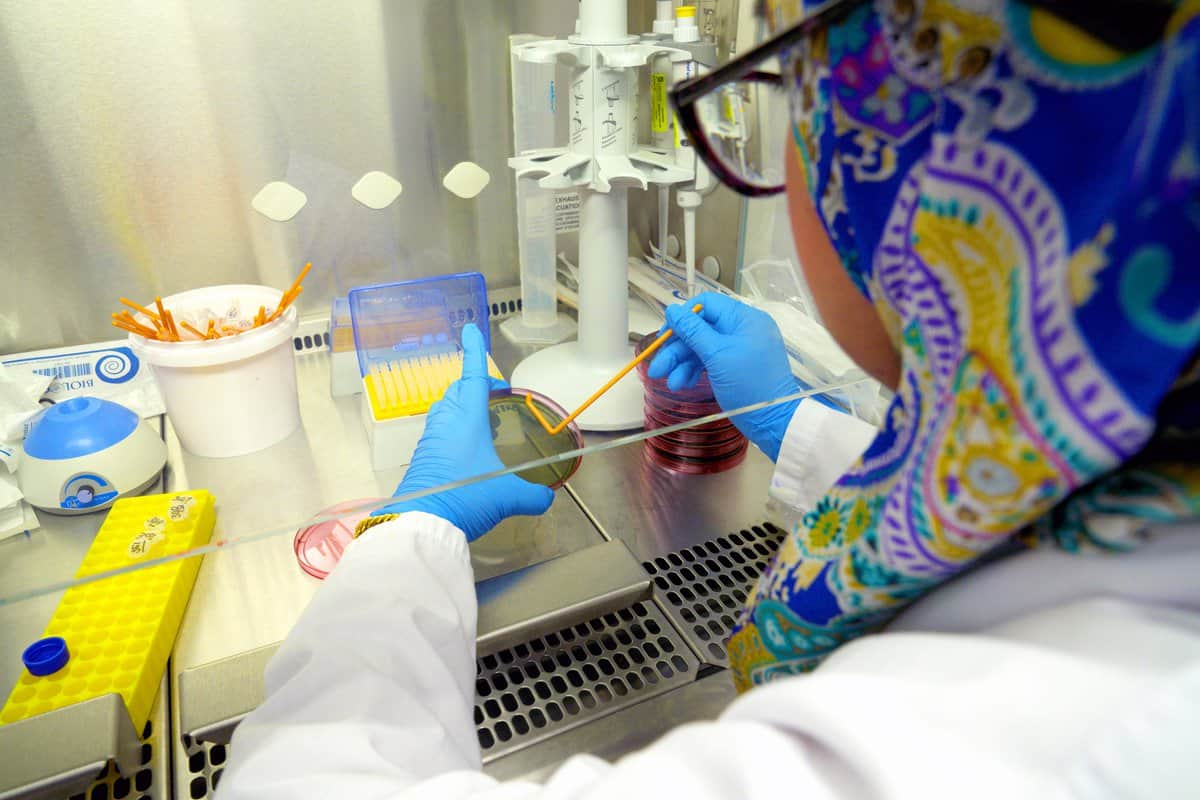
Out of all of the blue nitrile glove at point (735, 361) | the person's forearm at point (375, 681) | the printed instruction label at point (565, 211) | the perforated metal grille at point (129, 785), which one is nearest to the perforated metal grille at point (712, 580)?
the blue nitrile glove at point (735, 361)

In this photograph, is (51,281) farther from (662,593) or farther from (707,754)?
(707,754)

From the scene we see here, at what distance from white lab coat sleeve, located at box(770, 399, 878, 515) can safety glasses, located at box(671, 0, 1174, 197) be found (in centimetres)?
36

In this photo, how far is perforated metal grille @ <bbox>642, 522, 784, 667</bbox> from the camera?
29.2 inches

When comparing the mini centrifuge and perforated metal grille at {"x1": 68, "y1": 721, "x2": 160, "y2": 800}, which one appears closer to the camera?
perforated metal grille at {"x1": 68, "y1": 721, "x2": 160, "y2": 800}

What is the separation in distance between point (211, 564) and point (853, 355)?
691 mm

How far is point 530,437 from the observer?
812 millimetres

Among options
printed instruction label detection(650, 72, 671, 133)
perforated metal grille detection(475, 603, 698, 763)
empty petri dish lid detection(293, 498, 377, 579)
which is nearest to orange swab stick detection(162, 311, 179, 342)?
empty petri dish lid detection(293, 498, 377, 579)

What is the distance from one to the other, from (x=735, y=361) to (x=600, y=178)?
0.28 meters

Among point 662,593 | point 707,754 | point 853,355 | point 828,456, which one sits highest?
point 853,355

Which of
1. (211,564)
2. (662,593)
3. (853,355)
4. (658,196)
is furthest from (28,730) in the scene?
(658,196)

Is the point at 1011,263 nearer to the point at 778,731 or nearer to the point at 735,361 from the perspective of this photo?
the point at 778,731

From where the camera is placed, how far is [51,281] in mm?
1045

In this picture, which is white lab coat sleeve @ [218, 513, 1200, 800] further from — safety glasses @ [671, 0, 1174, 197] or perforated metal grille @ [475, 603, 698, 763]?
safety glasses @ [671, 0, 1174, 197]

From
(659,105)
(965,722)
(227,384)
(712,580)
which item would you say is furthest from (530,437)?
(965,722)
